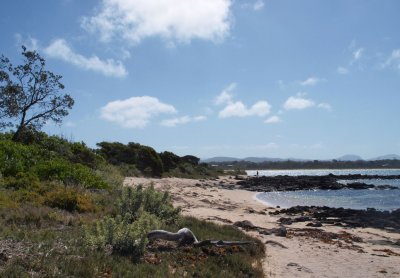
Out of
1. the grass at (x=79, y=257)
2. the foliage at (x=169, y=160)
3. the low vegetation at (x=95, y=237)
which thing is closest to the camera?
the grass at (x=79, y=257)

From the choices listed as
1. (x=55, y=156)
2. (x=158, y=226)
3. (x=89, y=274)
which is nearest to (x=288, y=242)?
(x=158, y=226)

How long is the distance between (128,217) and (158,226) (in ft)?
4.56

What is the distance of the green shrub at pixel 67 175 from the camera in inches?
663

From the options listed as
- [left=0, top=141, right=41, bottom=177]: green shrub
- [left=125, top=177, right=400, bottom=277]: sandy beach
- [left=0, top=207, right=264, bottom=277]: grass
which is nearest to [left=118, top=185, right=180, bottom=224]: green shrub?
[left=0, top=207, right=264, bottom=277]: grass

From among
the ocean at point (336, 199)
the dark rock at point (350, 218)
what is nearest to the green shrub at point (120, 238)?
the dark rock at point (350, 218)

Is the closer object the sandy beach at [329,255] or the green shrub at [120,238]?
the green shrub at [120,238]

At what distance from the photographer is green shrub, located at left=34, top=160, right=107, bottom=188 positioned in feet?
55.2

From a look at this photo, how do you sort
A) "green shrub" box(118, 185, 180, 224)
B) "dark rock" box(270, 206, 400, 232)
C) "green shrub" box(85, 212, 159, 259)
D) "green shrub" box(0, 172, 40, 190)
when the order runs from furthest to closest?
"dark rock" box(270, 206, 400, 232) → "green shrub" box(0, 172, 40, 190) → "green shrub" box(118, 185, 180, 224) → "green shrub" box(85, 212, 159, 259)

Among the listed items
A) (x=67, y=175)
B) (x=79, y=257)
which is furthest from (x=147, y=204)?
(x=67, y=175)

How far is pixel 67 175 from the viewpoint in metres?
17.1

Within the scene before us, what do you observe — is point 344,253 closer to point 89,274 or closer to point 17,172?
point 89,274

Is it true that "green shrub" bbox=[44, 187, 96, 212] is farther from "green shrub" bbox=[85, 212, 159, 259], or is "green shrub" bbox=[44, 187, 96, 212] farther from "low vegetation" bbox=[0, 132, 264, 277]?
"green shrub" bbox=[85, 212, 159, 259]

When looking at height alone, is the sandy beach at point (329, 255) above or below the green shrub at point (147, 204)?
below

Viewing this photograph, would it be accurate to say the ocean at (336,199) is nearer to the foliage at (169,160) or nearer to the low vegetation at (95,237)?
the foliage at (169,160)
